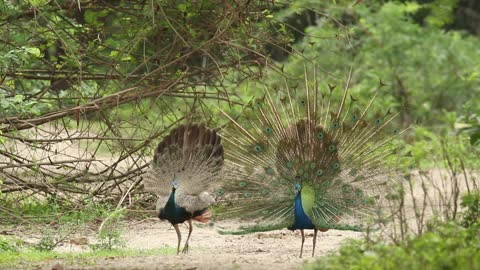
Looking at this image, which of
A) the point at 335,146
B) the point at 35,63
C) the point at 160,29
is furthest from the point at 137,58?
the point at 335,146

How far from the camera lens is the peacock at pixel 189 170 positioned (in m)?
10.1

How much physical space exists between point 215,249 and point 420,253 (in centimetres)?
424

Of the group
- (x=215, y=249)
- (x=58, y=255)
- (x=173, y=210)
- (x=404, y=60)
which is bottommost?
(x=58, y=255)

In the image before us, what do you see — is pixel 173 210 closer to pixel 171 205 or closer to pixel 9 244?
pixel 171 205

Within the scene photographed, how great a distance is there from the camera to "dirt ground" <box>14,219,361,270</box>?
8.42 meters

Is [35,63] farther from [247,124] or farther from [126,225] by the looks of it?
[247,124]

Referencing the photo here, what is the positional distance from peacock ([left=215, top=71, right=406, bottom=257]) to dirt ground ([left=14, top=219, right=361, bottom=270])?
41cm

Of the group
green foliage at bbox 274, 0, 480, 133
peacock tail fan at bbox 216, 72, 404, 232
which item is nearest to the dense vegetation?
peacock tail fan at bbox 216, 72, 404, 232

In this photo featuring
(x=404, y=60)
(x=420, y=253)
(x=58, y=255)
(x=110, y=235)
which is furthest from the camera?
(x=404, y=60)

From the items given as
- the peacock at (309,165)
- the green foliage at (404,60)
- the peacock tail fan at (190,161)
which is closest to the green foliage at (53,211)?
the peacock tail fan at (190,161)

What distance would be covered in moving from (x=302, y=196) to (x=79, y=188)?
140 inches

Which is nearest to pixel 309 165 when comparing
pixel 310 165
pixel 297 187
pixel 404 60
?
pixel 310 165

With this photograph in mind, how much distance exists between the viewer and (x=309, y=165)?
1002cm

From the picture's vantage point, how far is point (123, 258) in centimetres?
909
